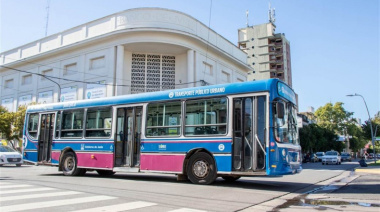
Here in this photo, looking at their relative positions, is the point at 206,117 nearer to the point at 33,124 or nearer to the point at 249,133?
the point at 249,133

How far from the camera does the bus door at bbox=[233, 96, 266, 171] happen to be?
9016 millimetres

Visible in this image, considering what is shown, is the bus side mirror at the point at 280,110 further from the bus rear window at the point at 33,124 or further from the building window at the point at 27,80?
the building window at the point at 27,80

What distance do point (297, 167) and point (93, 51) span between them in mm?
24982

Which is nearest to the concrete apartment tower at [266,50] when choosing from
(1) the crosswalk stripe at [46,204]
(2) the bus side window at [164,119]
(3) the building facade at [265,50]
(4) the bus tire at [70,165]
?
(3) the building facade at [265,50]

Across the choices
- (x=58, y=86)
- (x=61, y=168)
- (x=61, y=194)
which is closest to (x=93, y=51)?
(x=58, y=86)

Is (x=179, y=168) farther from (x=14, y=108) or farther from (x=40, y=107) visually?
(x=14, y=108)

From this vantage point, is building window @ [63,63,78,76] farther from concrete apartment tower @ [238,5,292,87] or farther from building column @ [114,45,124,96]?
concrete apartment tower @ [238,5,292,87]

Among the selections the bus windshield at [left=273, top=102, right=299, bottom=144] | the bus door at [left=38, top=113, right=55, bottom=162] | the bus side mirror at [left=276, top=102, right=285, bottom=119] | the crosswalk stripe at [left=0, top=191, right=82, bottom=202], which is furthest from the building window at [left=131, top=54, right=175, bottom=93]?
the crosswalk stripe at [left=0, top=191, right=82, bottom=202]

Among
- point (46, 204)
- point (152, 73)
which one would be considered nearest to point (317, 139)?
point (152, 73)

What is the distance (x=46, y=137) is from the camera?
1441 cm

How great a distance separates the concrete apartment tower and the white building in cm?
4790

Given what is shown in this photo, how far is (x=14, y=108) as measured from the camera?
36.6 m

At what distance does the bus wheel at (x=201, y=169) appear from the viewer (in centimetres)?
984

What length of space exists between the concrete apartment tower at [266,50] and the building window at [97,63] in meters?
55.5
